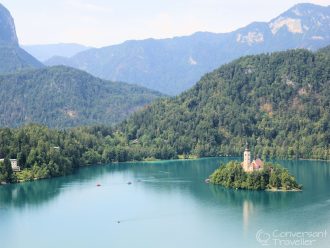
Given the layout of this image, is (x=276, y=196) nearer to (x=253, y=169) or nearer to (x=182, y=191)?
(x=253, y=169)

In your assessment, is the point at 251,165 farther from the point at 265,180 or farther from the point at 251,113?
the point at 251,113

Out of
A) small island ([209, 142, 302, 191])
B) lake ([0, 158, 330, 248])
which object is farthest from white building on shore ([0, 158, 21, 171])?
small island ([209, 142, 302, 191])

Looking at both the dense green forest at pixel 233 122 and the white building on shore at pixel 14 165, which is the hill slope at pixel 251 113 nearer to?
the dense green forest at pixel 233 122

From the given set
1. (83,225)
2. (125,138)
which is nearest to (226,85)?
(125,138)

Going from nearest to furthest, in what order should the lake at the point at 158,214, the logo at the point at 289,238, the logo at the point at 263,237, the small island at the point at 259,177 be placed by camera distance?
the logo at the point at 289,238 < the logo at the point at 263,237 < the lake at the point at 158,214 < the small island at the point at 259,177

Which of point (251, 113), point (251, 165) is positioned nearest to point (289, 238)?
point (251, 165)

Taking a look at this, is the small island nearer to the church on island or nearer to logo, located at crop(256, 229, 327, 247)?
the church on island

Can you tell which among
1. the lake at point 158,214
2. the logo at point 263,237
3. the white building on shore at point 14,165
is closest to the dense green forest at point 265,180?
the lake at point 158,214
